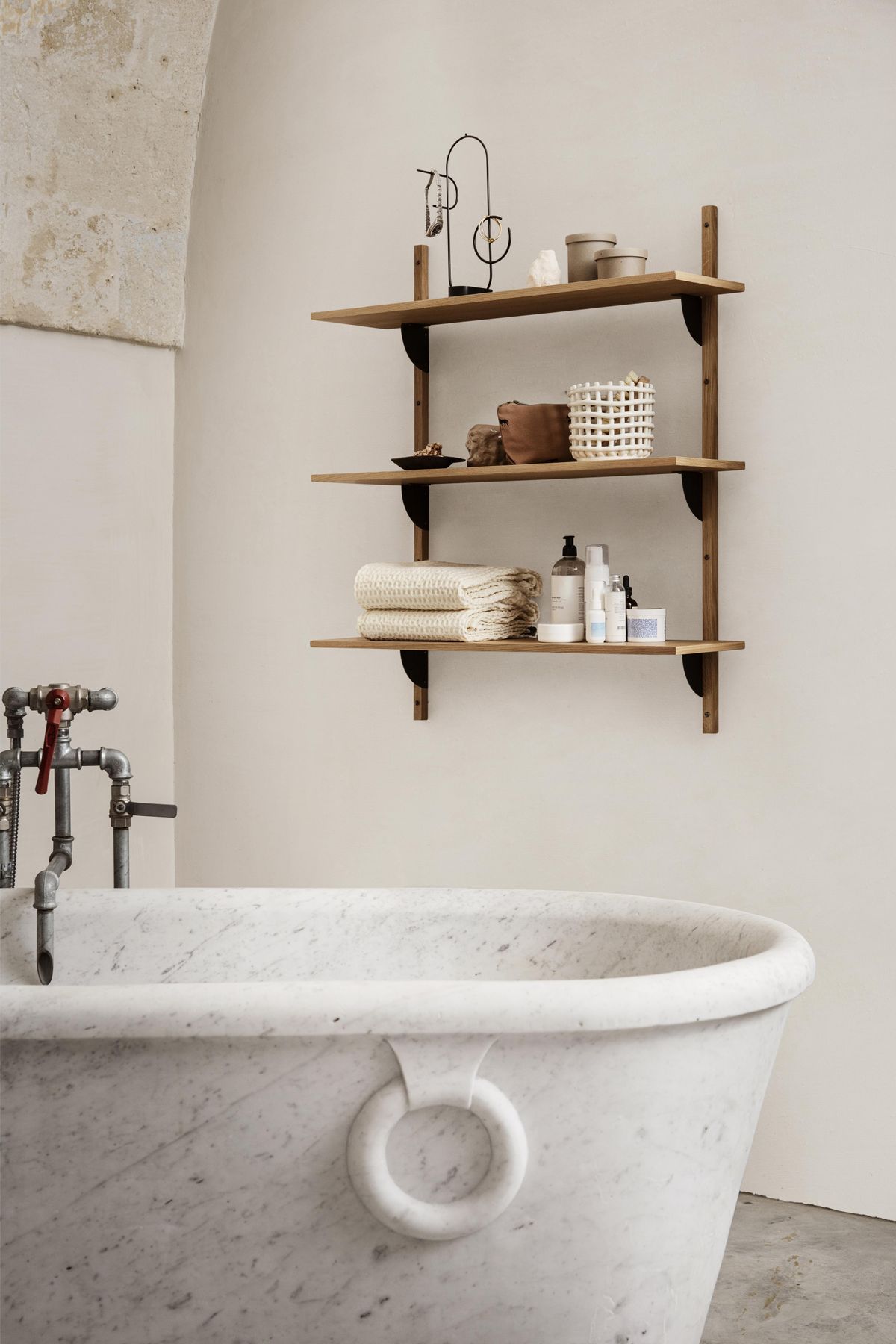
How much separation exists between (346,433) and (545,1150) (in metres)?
1.71

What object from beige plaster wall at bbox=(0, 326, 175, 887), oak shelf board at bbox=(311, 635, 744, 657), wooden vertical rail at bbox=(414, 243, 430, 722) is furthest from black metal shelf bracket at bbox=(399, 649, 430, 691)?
beige plaster wall at bbox=(0, 326, 175, 887)

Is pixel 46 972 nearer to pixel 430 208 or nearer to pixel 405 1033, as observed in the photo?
pixel 405 1033

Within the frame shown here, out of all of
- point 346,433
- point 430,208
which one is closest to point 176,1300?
point 346,433

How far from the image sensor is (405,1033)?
145cm

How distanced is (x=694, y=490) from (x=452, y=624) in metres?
0.49

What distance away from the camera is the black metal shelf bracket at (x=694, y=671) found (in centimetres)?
232

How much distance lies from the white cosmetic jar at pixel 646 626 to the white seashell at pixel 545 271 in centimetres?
61

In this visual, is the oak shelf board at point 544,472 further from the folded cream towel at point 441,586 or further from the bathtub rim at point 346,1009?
the bathtub rim at point 346,1009

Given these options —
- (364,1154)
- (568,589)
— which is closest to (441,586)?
(568,589)

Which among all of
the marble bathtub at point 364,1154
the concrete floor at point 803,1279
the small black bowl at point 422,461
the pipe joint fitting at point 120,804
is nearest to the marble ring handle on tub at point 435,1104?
the marble bathtub at point 364,1154

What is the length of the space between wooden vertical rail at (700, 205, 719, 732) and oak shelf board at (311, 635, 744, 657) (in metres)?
0.07

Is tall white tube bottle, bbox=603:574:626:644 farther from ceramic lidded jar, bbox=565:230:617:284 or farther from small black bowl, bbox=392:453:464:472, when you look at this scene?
ceramic lidded jar, bbox=565:230:617:284

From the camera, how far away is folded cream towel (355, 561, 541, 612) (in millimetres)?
2324

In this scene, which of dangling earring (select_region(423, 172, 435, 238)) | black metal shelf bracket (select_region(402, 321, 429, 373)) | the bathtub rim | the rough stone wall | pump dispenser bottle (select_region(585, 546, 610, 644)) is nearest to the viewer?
the bathtub rim
